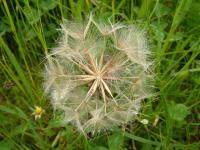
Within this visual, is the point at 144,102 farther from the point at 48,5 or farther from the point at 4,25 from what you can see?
the point at 4,25

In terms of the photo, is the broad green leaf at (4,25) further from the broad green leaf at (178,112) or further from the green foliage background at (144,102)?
the broad green leaf at (178,112)

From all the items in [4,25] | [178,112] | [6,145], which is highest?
[4,25]

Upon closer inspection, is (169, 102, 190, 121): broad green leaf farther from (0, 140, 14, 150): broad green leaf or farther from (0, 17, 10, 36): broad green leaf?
(0, 17, 10, 36): broad green leaf

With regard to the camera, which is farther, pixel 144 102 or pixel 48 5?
pixel 48 5

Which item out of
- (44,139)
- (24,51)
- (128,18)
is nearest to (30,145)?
(44,139)

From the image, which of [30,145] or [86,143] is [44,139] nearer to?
[30,145]

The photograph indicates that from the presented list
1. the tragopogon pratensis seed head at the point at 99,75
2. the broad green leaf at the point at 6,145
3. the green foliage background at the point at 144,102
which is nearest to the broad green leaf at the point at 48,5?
the green foliage background at the point at 144,102

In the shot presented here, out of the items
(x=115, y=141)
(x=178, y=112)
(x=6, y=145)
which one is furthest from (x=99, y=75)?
(x=6, y=145)
